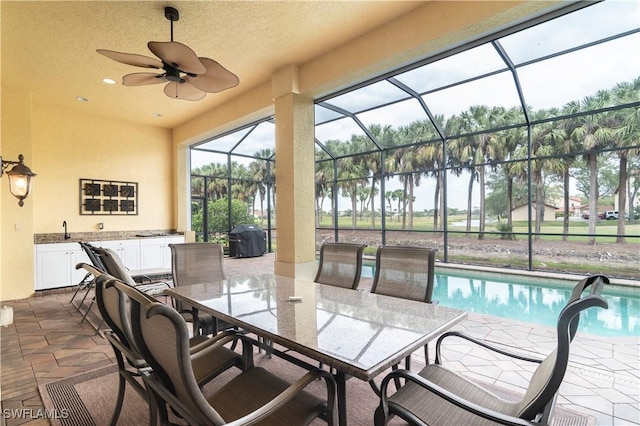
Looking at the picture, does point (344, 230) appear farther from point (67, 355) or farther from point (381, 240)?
point (67, 355)

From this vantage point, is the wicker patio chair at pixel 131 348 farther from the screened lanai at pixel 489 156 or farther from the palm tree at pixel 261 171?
the palm tree at pixel 261 171

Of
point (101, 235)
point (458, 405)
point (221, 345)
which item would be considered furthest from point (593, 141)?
point (101, 235)

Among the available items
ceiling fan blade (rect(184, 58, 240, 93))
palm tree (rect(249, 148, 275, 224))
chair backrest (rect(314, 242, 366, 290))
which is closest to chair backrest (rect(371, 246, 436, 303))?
chair backrest (rect(314, 242, 366, 290))

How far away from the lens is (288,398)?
1.19 meters

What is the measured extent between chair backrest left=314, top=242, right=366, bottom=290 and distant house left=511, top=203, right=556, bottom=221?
21.3 feet

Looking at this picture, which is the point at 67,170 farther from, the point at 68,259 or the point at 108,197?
the point at 68,259

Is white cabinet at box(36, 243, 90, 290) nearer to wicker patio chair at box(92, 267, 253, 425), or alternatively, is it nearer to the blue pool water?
wicker patio chair at box(92, 267, 253, 425)

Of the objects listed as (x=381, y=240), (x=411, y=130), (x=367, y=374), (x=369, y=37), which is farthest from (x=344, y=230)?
(x=367, y=374)

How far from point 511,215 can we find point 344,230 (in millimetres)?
4596

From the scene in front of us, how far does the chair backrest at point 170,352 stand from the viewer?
1.03 meters

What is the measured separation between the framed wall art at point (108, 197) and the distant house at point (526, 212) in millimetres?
9299

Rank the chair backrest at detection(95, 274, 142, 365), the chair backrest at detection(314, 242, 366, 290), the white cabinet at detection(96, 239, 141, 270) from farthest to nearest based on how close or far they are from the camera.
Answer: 1. the white cabinet at detection(96, 239, 141, 270)
2. the chair backrest at detection(314, 242, 366, 290)
3. the chair backrest at detection(95, 274, 142, 365)

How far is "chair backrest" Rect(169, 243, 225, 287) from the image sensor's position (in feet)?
9.87

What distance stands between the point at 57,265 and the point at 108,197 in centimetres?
173
